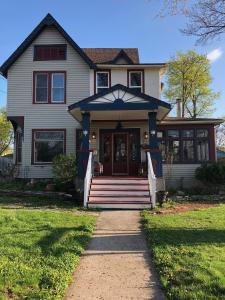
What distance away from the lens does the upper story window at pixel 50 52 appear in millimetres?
→ 19391

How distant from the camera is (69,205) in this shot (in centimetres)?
1315

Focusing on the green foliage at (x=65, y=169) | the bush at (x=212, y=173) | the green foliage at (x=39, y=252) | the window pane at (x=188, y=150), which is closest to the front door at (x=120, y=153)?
the window pane at (x=188, y=150)

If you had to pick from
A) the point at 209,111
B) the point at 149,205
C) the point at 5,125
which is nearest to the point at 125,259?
the point at 149,205

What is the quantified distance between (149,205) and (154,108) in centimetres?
399

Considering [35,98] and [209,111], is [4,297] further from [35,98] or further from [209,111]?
[209,111]

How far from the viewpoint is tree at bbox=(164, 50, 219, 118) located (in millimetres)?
38281

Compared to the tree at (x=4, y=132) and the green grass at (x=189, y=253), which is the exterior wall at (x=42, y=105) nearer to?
the green grass at (x=189, y=253)

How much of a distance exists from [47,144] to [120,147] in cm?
381

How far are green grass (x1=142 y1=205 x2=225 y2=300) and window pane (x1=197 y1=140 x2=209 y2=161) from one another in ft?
25.7

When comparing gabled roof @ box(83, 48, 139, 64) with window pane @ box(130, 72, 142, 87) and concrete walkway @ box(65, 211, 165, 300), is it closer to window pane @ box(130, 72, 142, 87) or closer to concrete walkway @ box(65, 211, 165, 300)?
window pane @ box(130, 72, 142, 87)

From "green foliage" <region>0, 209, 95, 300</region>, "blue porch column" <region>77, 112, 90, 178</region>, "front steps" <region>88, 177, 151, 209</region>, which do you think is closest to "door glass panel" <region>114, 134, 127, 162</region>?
"blue porch column" <region>77, 112, 90, 178</region>

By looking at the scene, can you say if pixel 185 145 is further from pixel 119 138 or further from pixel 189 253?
pixel 189 253

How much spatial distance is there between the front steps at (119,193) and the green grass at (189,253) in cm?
198

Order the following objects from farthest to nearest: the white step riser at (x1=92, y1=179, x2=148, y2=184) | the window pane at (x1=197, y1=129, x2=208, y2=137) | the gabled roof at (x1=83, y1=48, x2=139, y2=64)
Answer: the gabled roof at (x1=83, y1=48, x2=139, y2=64) → the window pane at (x1=197, y1=129, x2=208, y2=137) → the white step riser at (x1=92, y1=179, x2=148, y2=184)
